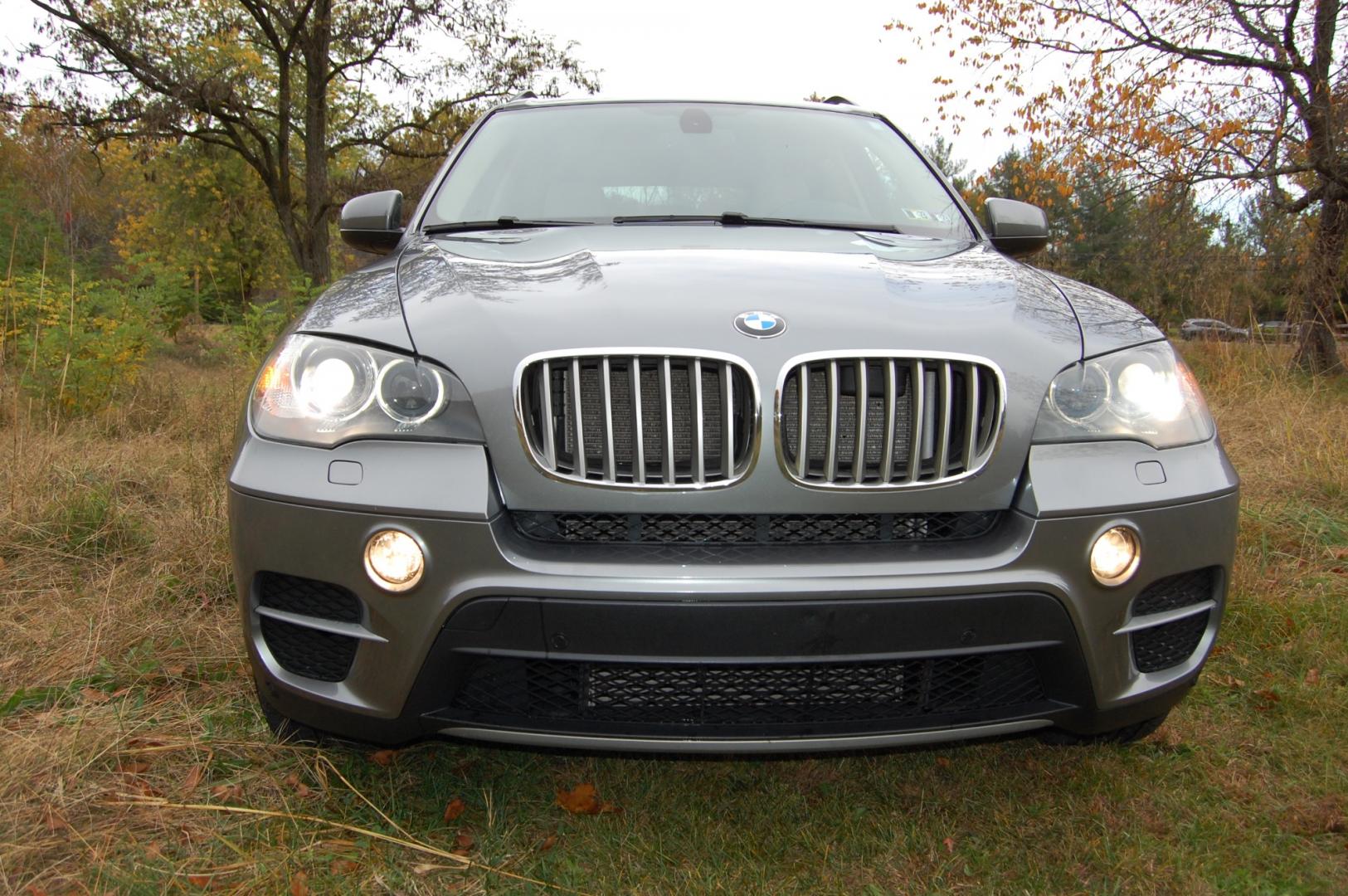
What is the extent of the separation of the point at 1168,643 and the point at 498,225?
1.92 m

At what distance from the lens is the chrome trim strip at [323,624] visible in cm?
165

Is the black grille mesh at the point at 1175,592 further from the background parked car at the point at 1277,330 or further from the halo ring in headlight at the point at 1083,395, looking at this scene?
the background parked car at the point at 1277,330

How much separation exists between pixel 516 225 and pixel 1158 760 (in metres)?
2.13

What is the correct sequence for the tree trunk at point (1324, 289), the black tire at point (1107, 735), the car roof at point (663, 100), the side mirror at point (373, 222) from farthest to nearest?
1. the tree trunk at point (1324, 289)
2. the car roof at point (663, 100)
3. the side mirror at point (373, 222)
4. the black tire at point (1107, 735)

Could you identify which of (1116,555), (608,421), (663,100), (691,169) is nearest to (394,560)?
(608,421)

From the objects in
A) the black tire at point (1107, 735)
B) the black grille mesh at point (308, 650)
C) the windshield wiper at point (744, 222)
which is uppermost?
the windshield wiper at point (744, 222)

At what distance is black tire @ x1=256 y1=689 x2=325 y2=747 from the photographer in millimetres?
1904

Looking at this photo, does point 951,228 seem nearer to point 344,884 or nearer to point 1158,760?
point 1158,760

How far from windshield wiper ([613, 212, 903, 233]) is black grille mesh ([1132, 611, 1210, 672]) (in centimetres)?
133

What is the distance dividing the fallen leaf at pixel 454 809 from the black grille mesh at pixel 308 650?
1.62 ft

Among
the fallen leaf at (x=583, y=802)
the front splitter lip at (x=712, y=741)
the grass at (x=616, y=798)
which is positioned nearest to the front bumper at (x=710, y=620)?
the front splitter lip at (x=712, y=741)

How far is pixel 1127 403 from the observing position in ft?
6.05

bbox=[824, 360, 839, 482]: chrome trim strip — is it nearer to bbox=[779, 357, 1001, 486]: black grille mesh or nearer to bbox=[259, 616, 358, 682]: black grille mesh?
bbox=[779, 357, 1001, 486]: black grille mesh

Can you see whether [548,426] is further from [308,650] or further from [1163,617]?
[1163,617]
